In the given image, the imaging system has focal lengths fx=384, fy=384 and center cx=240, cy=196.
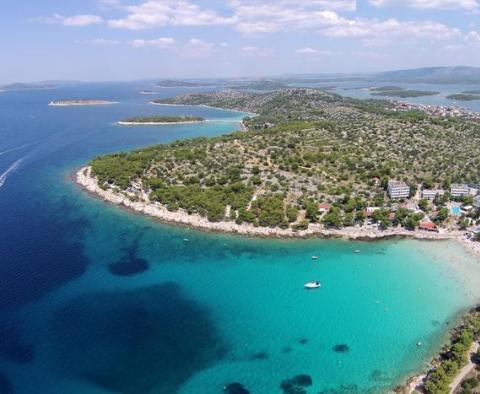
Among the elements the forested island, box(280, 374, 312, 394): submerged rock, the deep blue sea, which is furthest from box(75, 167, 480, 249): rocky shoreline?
box(280, 374, 312, 394): submerged rock

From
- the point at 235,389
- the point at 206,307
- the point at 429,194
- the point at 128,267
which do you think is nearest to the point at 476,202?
the point at 429,194

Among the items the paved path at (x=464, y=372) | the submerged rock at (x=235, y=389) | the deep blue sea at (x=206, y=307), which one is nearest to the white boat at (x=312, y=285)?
the deep blue sea at (x=206, y=307)

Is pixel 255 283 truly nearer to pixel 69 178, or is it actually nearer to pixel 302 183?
pixel 302 183

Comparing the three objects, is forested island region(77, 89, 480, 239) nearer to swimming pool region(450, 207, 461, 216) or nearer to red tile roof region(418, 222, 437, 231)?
red tile roof region(418, 222, 437, 231)

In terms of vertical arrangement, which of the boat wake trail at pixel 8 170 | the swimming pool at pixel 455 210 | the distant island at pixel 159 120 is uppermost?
the distant island at pixel 159 120

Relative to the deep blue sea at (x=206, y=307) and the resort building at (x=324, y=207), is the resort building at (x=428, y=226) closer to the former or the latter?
the deep blue sea at (x=206, y=307)

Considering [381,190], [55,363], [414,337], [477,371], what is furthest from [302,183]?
[55,363]
